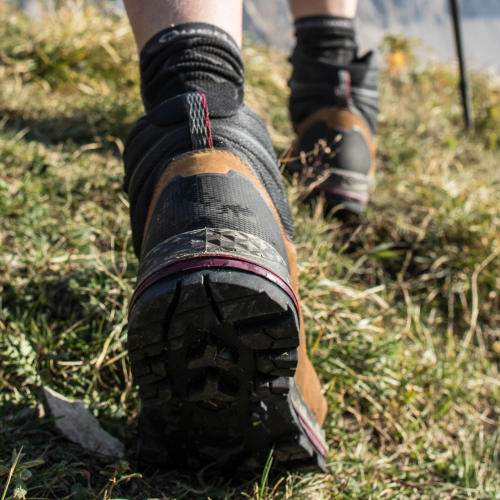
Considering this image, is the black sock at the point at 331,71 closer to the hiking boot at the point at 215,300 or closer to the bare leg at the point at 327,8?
the bare leg at the point at 327,8

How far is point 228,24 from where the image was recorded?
1.32m

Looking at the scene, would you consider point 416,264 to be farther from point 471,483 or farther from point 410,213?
point 471,483

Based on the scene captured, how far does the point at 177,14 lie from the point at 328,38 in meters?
1.06

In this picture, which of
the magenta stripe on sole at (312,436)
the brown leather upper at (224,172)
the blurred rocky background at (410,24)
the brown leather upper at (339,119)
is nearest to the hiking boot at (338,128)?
A: the brown leather upper at (339,119)

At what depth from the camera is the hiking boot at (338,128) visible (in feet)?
6.91

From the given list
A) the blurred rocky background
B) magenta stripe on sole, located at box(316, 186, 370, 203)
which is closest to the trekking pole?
the blurred rocky background

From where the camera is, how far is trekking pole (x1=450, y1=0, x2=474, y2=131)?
3.36 meters

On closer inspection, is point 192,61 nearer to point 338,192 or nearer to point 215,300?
point 215,300

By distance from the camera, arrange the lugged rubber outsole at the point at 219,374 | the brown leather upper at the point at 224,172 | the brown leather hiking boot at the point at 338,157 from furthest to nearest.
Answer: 1. the brown leather hiking boot at the point at 338,157
2. the brown leather upper at the point at 224,172
3. the lugged rubber outsole at the point at 219,374

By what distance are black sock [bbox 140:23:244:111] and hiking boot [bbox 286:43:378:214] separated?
2.55ft

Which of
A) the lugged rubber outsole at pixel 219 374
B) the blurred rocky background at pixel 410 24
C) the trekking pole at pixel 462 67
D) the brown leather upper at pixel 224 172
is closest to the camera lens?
the lugged rubber outsole at pixel 219 374

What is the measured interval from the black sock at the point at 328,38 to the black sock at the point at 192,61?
938 millimetres

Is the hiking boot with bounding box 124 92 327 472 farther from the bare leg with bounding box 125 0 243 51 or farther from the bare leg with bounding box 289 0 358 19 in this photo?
the bare leg with bounding box 289 0 358 19

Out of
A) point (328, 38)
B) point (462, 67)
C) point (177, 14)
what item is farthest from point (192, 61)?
point (462, 67)
